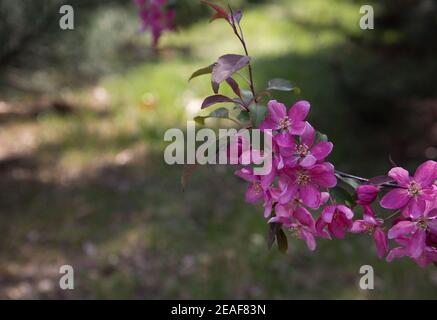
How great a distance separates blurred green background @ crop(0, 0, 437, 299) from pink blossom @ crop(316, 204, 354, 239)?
1658 mm

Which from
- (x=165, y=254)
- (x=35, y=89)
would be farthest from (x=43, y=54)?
(x=165, y=254)

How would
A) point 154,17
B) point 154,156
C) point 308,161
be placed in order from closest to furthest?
point 308,161, point 154,17, point 154,156

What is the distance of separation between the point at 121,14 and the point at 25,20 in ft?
4.04

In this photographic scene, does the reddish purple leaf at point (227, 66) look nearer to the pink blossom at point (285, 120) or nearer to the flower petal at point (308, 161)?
the pink blossom at point (285, 120)

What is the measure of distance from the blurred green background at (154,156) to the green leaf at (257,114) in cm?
173

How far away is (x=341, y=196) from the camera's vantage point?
1137 mm

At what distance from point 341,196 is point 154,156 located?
314 cm

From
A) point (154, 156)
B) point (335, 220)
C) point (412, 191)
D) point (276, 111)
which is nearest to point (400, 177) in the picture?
point (412, 191)

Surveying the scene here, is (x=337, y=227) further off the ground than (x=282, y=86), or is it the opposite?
(x=282, y=86)

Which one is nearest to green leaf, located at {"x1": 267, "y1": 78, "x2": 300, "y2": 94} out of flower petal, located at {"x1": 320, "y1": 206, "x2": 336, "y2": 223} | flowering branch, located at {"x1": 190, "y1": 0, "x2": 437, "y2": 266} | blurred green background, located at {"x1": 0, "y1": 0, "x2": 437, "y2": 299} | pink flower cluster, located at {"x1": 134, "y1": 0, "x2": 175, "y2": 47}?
flowering branch, located at {"x1": 190, "y1": 0, "x2": 437, "y2": 266}

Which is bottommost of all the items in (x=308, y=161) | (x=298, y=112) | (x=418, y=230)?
(x=418, y=230)

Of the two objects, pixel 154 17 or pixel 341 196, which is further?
pixel 154 17

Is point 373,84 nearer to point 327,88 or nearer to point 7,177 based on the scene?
point 327,88

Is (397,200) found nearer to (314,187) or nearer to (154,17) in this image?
(314,187)
